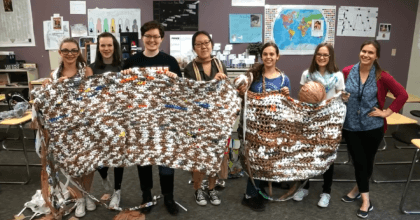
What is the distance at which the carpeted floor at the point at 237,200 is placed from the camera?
2373 mm

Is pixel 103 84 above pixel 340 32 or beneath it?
beneath

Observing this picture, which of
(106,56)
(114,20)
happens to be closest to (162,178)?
(106,56)

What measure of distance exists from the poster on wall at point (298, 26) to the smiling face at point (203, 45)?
2.63 meters

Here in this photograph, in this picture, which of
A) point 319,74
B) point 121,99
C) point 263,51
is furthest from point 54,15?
point 319,74

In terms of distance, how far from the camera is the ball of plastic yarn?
7.11 feet

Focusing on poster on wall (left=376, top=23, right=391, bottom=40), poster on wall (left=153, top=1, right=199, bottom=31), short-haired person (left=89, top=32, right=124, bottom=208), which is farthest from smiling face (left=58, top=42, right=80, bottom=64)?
poster on wall (left=376, top=23, right=391, bottom=40)

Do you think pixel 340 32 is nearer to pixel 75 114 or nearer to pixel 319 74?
pixel 319 74

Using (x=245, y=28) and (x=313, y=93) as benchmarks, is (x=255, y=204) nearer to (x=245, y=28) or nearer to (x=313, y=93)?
(x=313, y=93)

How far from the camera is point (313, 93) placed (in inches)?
85.1

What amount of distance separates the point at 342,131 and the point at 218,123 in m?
1.04

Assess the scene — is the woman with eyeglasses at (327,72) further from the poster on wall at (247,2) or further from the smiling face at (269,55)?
the poster on wall at (247,2)

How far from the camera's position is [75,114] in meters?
1.97

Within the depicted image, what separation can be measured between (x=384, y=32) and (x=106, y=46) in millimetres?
4378

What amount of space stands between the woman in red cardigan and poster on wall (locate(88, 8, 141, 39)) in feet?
10.7
